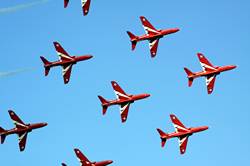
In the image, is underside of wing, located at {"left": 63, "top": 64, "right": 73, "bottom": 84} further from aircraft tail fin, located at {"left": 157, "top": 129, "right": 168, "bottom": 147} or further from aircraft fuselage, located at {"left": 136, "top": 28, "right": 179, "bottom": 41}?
aircraft tail fin, located at {"left": 157, "top": 129, "right": 168, "bottom": 147}

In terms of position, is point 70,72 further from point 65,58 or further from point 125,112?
point 125,112

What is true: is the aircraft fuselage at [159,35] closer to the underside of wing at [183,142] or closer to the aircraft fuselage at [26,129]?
the underside of wing at [183,142]

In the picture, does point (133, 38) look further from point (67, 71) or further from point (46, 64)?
point (46, 64)

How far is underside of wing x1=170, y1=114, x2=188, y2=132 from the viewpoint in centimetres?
17425

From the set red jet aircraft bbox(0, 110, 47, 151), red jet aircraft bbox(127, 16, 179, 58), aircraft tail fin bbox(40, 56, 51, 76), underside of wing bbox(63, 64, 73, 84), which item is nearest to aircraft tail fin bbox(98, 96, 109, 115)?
underside of wing bbox(63, 64, 73, 84)

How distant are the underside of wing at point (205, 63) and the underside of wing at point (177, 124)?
14288 mm

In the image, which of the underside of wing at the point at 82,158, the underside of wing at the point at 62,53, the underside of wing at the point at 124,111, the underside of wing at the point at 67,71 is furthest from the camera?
the underside of wing at the point at 124,111

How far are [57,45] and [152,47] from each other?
74.4 ft

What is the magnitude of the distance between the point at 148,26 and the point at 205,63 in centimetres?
1650

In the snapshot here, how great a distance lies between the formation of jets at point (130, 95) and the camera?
166750mm

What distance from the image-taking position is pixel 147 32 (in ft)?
566

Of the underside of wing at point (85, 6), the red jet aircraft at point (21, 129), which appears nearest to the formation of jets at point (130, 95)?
the red jet aircraft at point (21, 129)

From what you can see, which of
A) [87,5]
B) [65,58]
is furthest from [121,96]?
[87,5]

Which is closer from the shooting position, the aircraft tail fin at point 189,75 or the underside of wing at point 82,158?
the aircraft tail fin at point 189,75
